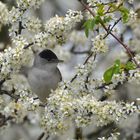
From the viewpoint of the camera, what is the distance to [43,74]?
3.25 meters

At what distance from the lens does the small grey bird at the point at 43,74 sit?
3.14m

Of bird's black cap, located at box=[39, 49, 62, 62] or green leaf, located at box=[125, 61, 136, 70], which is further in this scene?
bird's black cap, located at box=[39, 49, 62, 62]

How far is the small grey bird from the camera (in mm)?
3137

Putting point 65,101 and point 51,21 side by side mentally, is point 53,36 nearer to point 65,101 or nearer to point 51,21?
point 51,21

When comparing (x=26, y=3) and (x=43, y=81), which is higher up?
(x=26, y=3)

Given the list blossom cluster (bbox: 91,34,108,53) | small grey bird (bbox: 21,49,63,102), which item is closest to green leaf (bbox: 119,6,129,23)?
blossom cluster (bbox: 91,34,108,53)

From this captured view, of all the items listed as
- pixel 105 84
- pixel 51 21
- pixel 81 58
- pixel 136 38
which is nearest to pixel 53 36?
pixel 51 21

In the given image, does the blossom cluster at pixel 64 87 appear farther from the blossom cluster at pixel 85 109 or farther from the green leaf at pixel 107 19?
the green leaf at pixel 107 19

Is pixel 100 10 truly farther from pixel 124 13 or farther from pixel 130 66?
pixel 130 66

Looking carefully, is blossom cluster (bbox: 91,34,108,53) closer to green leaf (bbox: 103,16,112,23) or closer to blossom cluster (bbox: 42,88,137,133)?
green leaf (bbox: 103,16,112,23)

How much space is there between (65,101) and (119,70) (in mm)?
274

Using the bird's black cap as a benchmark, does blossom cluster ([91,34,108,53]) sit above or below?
below

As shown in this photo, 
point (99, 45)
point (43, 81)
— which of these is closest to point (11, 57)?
point (99, 45)

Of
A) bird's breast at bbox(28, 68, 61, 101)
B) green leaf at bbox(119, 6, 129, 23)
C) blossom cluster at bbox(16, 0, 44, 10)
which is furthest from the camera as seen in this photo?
bird's breast at bbox(28, 68, 61, 101)
